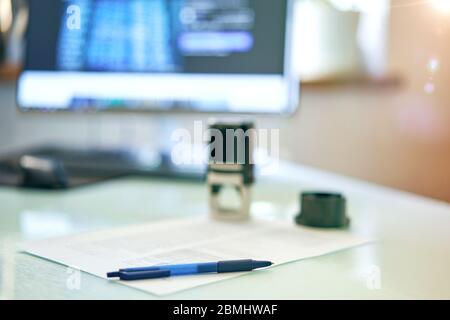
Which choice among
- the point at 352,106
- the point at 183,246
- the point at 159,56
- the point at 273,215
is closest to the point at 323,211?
the point at 273,215

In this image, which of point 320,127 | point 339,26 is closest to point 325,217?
point 320,127

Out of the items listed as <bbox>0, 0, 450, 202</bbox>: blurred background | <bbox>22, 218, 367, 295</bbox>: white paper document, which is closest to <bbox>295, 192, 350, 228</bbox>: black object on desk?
<bbox>22, 218, 367, 295</bbox>: white paper document

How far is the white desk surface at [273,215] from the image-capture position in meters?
0.45

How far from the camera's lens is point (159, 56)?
3.70 feet

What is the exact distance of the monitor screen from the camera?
110cm

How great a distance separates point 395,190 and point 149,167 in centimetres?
50

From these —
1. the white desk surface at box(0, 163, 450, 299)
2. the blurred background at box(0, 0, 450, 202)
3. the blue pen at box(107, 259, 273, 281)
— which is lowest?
the white desk surface at box(0, 163, 450, 299)

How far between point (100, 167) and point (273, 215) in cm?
49

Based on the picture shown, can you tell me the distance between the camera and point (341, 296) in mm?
437

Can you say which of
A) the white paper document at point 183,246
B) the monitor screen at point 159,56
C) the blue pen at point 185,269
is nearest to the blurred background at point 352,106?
the monitor screen at point 159,56

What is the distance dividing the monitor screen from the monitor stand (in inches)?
4.8

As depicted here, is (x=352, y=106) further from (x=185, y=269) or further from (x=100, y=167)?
(x=185, y=269)

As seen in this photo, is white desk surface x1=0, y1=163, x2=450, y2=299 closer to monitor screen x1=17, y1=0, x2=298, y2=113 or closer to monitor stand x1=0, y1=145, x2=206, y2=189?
monitor stand x1=0, y1=145, x2=206, y2=189

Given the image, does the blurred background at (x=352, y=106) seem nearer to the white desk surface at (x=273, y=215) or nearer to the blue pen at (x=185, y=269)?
the white desk surface at (x=273, y=215)
